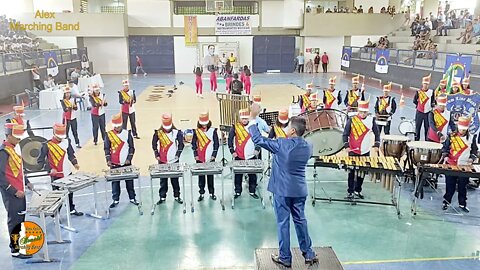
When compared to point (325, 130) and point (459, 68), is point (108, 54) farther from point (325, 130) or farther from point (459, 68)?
point (325, 130)

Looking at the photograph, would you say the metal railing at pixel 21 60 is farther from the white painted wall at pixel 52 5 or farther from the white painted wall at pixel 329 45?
the white painted wall at pixel 329 45

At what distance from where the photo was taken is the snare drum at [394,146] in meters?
8.16

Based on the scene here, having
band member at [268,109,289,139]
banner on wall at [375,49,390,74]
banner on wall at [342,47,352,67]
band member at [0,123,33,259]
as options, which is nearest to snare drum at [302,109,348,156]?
band member at [268,109,289,139]

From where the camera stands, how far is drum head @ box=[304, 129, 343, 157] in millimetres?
7934

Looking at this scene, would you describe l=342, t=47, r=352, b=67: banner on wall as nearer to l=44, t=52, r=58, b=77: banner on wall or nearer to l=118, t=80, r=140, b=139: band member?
l=44, t=52, r=58, b=77: banner on wall

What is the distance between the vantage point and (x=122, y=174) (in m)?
7.10

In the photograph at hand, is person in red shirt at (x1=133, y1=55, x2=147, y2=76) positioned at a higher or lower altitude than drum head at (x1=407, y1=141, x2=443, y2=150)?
higher

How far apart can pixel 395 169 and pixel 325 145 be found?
150 cm

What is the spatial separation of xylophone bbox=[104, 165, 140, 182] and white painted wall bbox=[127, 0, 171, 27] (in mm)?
29090

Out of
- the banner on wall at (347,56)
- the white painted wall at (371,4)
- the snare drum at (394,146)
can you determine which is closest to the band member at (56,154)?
the snare drum at (394,146)

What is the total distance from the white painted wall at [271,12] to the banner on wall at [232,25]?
5.38 ft

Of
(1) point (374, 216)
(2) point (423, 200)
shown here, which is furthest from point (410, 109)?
(1) point (374, 216)

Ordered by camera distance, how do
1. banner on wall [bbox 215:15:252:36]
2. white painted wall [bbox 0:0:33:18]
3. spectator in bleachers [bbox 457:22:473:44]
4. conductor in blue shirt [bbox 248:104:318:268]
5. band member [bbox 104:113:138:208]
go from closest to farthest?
conductor in blue shirt [bbox 248:104:318:268] → band member [bbox 104:113:138:208] → spectator in bleachers [bbox 457:22:473:44] → white painted wall [bbox 0:0:33:18] → banner on wall [bbox 215:15:252:36]

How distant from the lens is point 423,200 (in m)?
8.15
